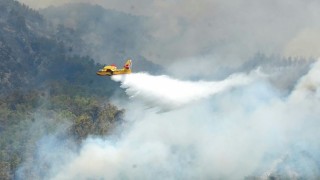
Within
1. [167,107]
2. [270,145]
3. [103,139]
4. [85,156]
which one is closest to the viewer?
[167,107]

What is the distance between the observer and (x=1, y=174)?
17662 cm

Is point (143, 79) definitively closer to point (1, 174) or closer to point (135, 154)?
point (135, 154)

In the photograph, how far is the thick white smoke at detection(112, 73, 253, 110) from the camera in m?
134

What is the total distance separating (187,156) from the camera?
153 meters

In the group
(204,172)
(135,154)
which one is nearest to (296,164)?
(204,172)

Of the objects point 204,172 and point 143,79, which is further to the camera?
point 204,172

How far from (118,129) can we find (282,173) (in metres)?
54.3

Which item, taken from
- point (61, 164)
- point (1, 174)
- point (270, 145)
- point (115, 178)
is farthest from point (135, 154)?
point (1, 174)

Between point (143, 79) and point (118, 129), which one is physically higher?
point (118, 129)

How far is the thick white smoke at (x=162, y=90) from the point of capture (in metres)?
134

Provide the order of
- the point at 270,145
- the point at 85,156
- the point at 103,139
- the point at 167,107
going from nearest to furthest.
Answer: the point at 167,107
the point at 270,145
the point at 85,156
the point at 103,139

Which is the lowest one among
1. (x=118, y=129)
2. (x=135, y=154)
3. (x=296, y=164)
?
(x=296, y=164)

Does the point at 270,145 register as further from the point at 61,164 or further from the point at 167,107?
the point at 61,164

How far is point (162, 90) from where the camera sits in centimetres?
13662
